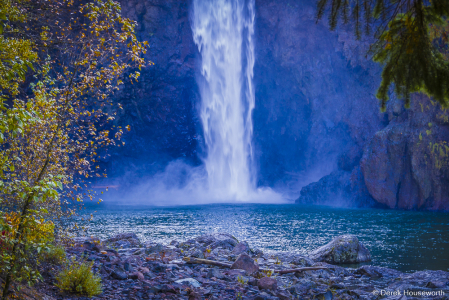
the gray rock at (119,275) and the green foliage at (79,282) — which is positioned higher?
the green foliage at (79,282)

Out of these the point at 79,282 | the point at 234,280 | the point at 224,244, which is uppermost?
the point at 79,282

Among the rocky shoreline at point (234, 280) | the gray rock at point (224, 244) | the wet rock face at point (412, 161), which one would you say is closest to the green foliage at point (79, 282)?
the rocky shoreline at point (234, 280)

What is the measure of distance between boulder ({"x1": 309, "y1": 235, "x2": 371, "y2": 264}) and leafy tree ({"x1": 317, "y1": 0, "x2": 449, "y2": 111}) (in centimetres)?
1078

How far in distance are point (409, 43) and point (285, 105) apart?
72.6m

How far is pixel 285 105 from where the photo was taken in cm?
7494

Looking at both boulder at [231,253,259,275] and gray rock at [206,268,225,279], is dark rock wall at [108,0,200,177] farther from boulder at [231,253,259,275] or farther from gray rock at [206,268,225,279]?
gray rock at [206,268,225,279]

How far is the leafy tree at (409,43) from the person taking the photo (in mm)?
4293

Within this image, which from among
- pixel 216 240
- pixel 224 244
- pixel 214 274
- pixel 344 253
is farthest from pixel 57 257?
pixel 344 253

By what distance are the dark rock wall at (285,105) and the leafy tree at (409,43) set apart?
4961 centimetres

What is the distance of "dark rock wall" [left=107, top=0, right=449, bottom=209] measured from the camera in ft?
196

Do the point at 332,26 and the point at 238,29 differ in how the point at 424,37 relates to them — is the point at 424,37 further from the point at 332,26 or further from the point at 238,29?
the point at 238,29
